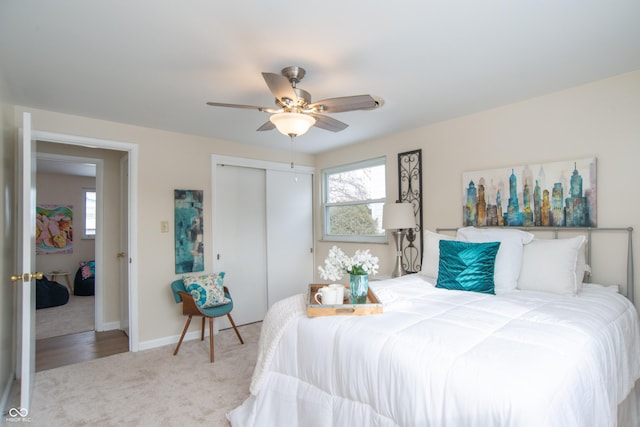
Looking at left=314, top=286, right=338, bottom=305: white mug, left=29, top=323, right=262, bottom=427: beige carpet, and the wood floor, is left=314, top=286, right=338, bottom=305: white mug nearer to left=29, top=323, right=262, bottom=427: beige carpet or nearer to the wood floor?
left=29, top=323, right=262, bottom=427: beige carpet

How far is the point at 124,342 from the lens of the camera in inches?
150

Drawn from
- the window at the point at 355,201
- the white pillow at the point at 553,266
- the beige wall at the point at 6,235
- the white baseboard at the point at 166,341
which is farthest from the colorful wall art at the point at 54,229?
the white pillow at the point at 553,266

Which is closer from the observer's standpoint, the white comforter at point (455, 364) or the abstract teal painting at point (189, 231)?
the white comforter at point (455, 364)

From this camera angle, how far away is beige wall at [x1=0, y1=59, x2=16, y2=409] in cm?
238

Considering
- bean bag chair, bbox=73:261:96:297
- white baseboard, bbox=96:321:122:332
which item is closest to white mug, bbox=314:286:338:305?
white baseboard, bbox=96:321:122:332

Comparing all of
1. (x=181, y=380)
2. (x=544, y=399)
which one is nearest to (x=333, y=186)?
(x=181, y=380)

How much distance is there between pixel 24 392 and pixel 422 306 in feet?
8.40

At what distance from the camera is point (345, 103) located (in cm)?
202

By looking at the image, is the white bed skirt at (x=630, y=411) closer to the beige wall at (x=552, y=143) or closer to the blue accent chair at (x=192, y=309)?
the beige wall at (x=552, y=143)

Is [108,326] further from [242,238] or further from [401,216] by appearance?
[401,216]

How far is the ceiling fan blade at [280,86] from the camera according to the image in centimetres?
178

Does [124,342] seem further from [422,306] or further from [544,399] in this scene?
[544,399]

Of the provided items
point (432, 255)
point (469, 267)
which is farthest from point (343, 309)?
point (432, 255)

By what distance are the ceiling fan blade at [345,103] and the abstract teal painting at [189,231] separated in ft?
7.55
